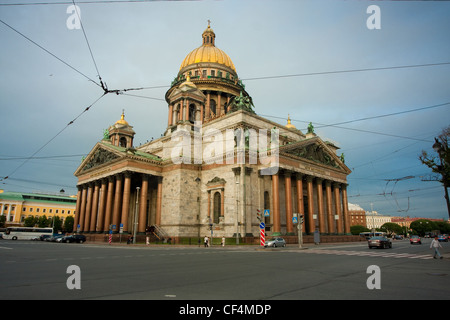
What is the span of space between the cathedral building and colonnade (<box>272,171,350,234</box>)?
15 cm

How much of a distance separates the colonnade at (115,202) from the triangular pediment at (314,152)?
2108 cm

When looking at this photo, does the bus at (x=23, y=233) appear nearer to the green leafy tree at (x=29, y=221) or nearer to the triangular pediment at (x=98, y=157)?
the triangular pediment at (x=98, y=157)

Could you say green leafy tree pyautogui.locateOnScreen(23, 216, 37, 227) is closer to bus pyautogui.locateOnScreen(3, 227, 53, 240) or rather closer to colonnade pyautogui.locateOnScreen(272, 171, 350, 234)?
bus pyautogui.locateOnScreen(3, 227, 53, 240)

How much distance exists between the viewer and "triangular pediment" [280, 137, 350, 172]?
1792 inches

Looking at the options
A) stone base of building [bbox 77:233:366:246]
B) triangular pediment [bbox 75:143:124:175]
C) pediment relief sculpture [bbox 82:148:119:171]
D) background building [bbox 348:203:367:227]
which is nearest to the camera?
stone base of building [bbox 77:233:366:246]

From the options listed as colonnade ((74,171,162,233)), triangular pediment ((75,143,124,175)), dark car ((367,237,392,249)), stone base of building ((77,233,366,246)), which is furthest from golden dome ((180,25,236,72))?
dark car ((367,237,392,249))

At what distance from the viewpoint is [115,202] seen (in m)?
47.4

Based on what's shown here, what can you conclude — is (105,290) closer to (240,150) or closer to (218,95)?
(240,150)

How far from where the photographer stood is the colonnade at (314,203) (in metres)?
42.2

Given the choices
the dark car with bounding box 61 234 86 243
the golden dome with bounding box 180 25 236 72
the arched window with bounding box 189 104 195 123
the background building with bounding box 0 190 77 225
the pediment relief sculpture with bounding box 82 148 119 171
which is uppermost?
the golden dome with bounding box 180 25 236 72

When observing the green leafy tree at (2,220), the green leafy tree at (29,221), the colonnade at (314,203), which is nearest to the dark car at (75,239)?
the colonnade at (314,203)

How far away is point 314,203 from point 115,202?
3206 centimetres

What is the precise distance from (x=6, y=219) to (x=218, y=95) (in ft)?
283
